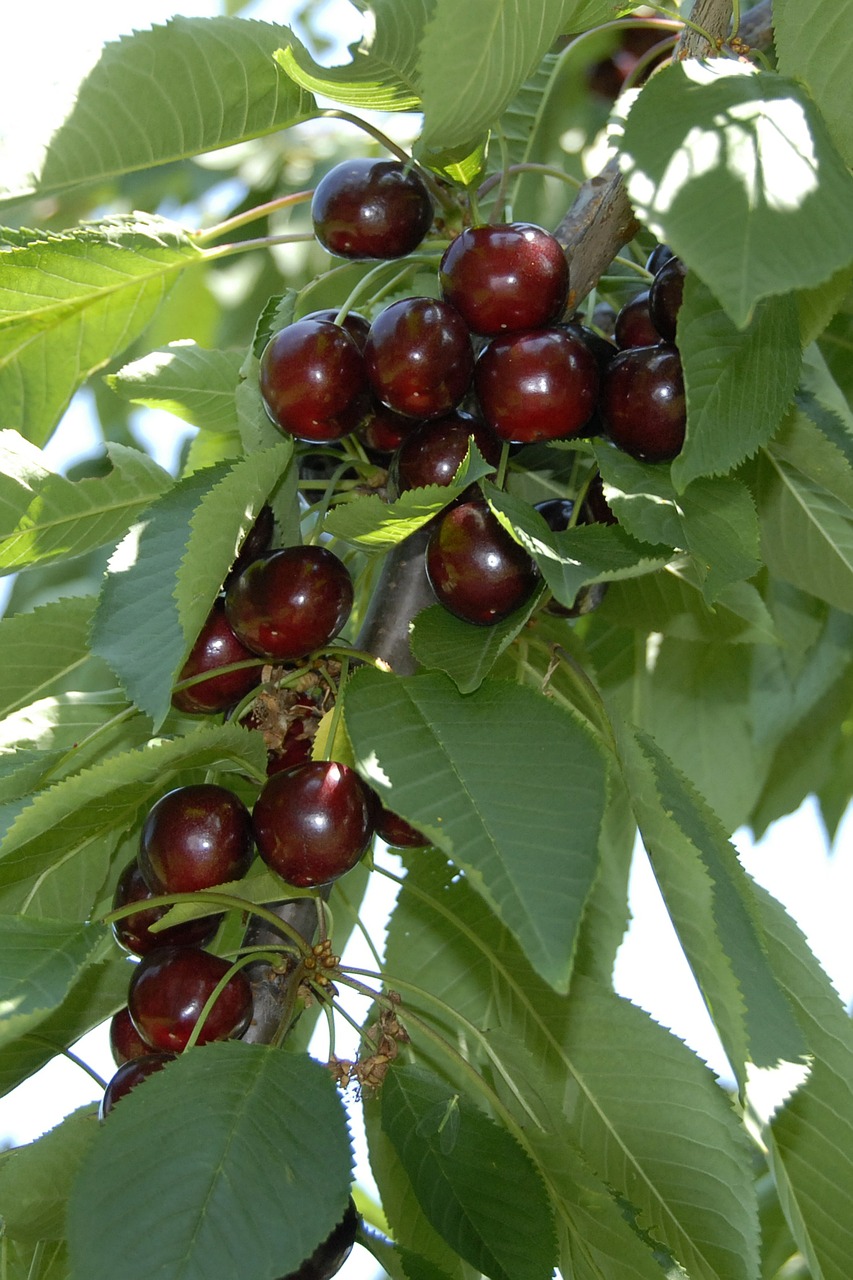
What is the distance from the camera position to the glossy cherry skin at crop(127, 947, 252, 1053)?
2.96 feet

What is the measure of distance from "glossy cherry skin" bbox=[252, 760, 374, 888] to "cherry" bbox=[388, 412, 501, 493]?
239 millimetres

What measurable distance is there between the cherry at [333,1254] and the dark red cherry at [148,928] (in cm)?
22

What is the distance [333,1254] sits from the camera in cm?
87

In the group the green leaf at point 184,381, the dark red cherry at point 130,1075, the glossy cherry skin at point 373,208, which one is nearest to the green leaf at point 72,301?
the green leaf at point 184,381

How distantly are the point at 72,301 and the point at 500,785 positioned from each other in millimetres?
665

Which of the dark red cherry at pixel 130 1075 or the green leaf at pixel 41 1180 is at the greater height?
the dark red cherry at pixel 130 1075

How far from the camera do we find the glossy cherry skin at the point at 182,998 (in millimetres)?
903

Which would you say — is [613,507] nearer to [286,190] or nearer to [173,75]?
[173,75]

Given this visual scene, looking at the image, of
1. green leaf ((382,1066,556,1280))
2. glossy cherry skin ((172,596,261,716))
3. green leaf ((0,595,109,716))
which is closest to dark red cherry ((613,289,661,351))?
glossy cherry skin ((172,596,261,716))

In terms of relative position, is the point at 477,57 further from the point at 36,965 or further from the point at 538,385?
the point at 36,965

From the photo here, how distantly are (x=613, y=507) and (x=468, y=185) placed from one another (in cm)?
39

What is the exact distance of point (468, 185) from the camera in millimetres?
1126

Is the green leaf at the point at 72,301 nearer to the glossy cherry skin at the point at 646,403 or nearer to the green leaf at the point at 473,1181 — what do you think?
the glossy cherry skin at the point at 646,403

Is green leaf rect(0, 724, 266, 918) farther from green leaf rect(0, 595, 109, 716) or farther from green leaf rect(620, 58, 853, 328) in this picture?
green leaf rect(620, 58, 853, 328)
